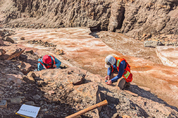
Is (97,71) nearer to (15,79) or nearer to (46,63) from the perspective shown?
(46,63)

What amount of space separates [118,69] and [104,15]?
491 inches

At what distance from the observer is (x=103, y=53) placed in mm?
7898

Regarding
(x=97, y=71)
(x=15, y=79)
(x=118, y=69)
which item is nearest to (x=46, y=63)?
(x=15, y=79)

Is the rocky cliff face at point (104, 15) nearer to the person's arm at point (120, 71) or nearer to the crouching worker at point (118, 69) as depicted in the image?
the crouching worker at point (118, 69)

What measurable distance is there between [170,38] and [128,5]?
532cm

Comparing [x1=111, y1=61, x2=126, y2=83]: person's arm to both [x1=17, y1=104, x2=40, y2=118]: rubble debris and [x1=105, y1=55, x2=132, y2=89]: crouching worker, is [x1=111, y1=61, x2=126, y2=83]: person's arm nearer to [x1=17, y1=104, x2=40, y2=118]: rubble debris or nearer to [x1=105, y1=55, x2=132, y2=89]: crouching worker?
[x1=105, y1=55, x2=132, y2=89]: crouching worker

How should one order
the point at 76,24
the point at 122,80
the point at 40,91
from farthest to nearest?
1. the point at 76,24
2. the point at 122,80
3. the point at 40,91

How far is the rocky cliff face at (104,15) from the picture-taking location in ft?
36.8

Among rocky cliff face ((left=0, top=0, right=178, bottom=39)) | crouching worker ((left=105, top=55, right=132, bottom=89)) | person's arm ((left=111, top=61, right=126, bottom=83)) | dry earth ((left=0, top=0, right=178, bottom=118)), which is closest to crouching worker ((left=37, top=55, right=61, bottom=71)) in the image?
dry earth ((left=0, top=0, right=178, bottom=118))

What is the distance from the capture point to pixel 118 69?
142 inches

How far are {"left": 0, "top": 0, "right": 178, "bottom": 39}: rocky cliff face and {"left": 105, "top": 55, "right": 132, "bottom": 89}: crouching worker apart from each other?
29.7 ft

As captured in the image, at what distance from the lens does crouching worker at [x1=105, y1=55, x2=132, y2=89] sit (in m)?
3.45

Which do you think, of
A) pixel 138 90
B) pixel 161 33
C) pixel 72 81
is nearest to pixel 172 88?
pixel 138 90

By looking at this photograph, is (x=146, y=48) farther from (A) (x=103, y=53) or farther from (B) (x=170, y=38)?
(A) (x=103, y=53)
